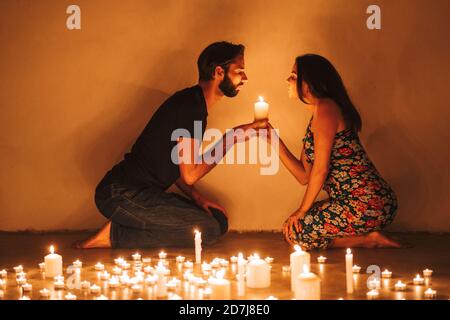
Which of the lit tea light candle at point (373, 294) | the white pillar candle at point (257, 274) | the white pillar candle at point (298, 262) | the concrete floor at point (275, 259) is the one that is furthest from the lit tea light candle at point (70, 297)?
the lit tea light candle at point (373, 294)

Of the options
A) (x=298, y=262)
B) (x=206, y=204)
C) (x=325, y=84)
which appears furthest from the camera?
(x=206, y=204)

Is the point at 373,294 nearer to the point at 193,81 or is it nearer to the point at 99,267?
the point at 99,267

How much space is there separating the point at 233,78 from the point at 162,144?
597 mm

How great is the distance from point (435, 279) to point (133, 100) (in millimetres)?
2398

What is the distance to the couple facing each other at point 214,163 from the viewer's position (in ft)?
16.2

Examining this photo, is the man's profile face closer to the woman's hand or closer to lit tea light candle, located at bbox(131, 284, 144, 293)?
the woman's hand

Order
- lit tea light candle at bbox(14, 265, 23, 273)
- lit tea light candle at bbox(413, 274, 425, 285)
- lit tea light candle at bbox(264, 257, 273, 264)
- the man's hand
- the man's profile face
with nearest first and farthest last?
1. lit tea light candle at bbox(413, 274, 425, 285)
2. lit tea light candle at bbox(14, 265, 23, 273)
3. lit tea light candle at bbox(264, 257, 273, 264)
4. the man's profile face
5. the man's hand

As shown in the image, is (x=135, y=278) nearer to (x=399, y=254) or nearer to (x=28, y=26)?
(x=399, y=254)

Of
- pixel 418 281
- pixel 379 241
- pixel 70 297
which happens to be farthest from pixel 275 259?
pixel 70 297

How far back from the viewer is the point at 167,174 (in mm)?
5176

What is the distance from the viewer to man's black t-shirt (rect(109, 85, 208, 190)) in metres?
5.03

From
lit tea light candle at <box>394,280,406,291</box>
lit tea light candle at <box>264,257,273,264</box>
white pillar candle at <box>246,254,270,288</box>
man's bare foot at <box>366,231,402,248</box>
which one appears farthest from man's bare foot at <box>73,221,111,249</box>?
lit tea light candle at <box>394,280,406,291</box>

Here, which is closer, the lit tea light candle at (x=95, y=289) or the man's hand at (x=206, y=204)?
the lit tea light candle at (x=95, y=289)

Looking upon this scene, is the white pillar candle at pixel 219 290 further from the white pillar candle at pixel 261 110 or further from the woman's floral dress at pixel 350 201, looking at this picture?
the white pillar candle at pixel 261 110
